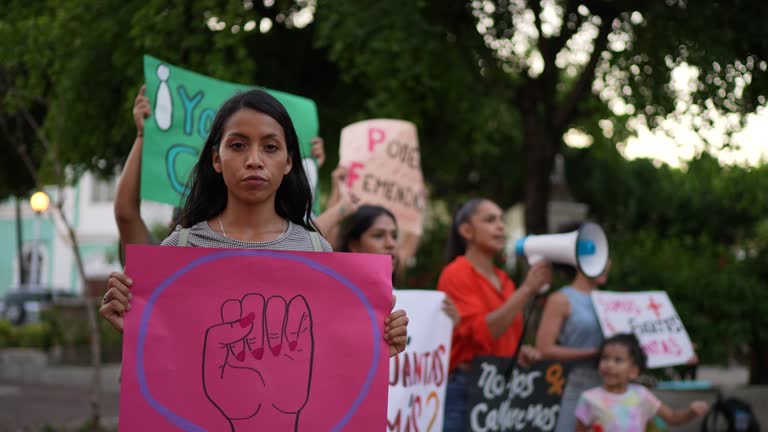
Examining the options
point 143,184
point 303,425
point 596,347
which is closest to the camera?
point 303,425

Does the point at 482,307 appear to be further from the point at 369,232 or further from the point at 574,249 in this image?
the point at 369,232

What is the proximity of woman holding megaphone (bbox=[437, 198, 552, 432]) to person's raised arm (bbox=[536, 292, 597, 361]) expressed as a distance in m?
0.11

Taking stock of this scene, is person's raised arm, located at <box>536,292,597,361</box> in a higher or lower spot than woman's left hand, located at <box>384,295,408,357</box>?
lower

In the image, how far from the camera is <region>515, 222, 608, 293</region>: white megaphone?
4184 mm

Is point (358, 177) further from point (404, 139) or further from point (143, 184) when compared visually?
point (143, 184)

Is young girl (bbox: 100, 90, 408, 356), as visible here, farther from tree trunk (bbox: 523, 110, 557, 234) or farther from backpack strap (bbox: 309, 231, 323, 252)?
tree trunk (bbox: 523, 110, 557, 234)

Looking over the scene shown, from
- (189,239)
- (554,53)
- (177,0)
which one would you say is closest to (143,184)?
(189,239)

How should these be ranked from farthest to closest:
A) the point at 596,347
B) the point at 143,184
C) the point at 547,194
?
the point at 547,194
the point at 596,347
the point at 143,184

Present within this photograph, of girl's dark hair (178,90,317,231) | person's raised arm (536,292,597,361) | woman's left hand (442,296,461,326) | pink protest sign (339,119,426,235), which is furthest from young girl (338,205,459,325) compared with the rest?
girl's dark hair (178,90,317,231)

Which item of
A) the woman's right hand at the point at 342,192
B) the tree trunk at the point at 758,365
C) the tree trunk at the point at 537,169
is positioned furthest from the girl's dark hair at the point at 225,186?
the tree trunk at the point at 758,365

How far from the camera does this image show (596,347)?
4445 millimetres

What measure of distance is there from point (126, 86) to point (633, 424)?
4804mm

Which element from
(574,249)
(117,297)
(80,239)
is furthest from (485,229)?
(80,239)

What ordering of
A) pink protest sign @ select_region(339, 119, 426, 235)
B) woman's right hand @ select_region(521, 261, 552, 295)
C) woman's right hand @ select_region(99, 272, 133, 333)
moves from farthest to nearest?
pink protest sign @ select_region(339, 119, 426, 235) < woman's right hand @ select_region(521, 261, 552, 295) < woman's right hand @ select_region(99, 272, 133, 333)
